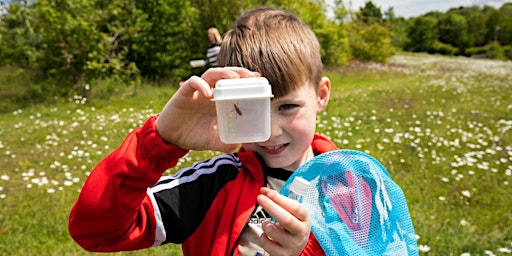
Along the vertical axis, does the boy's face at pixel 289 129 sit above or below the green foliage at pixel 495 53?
above

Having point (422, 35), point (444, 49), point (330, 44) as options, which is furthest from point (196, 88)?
point (422, 35)

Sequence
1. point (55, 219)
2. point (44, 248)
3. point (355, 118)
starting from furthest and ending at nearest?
point (355, 118) < point (55, 219) < point (44, 248)

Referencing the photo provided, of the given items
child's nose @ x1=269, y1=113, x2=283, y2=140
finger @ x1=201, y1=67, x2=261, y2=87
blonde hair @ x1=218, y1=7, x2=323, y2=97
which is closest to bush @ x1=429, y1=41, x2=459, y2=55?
blonde hair @ x1=218, y1=7, x2=323, y2=97

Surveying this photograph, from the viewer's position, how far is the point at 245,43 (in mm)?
1469

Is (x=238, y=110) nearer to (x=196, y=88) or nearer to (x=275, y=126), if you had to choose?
(x=196, y=88)

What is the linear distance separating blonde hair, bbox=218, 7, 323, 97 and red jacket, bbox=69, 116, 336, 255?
311mm

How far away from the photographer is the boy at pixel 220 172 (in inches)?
45.6

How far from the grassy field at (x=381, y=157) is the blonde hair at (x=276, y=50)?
2.11 meters

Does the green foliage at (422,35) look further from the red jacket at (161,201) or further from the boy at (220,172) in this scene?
the red jacket at (161,201)

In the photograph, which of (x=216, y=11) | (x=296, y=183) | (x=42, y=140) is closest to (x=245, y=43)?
(x=296, y=183)

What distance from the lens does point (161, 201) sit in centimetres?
136

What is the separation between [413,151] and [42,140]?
553cm

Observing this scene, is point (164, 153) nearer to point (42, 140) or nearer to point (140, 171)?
point (140, 171)

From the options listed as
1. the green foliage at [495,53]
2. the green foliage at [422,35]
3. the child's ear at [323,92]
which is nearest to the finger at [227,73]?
the child's ear at [323,92]
